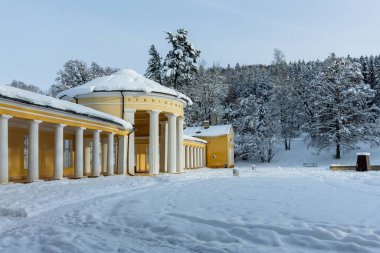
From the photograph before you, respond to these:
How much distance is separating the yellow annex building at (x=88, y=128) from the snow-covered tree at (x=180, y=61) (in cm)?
1853

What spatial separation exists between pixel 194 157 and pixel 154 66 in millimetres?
18877

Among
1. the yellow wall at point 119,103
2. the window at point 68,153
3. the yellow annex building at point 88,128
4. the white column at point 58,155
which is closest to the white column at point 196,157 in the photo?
the yellow annex building at point 88,128

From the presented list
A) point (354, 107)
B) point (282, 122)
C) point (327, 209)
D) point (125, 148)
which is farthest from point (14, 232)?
point (282, 122)

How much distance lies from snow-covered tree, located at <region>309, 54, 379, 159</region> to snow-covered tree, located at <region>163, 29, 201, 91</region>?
1942cm

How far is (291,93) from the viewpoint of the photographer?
72562 millimetres

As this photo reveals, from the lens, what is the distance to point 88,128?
24016mm

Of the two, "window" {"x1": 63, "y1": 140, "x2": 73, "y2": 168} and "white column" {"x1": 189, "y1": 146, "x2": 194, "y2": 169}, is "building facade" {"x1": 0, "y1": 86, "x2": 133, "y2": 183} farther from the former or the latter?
"white column" {"x1": 189, "y1": 146, "x2": 194, "y2": 169}

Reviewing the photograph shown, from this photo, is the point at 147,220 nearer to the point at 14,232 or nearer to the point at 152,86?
the point at 14,232

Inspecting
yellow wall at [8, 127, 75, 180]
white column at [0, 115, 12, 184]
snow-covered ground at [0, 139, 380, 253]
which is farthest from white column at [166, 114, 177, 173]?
snow-covered ground at [0, 139, 380, 253]

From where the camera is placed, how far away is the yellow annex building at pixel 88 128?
61.3 feet

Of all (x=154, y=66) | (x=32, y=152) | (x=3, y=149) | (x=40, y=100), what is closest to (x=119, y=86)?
(x=40, y=100)

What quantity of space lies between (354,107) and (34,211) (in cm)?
5040

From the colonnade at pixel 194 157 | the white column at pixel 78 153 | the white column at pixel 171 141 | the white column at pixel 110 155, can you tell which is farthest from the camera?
the colonnade at pixel 194 157

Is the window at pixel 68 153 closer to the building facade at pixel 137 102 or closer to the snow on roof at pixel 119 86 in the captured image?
the building facade at pixel 137 102
